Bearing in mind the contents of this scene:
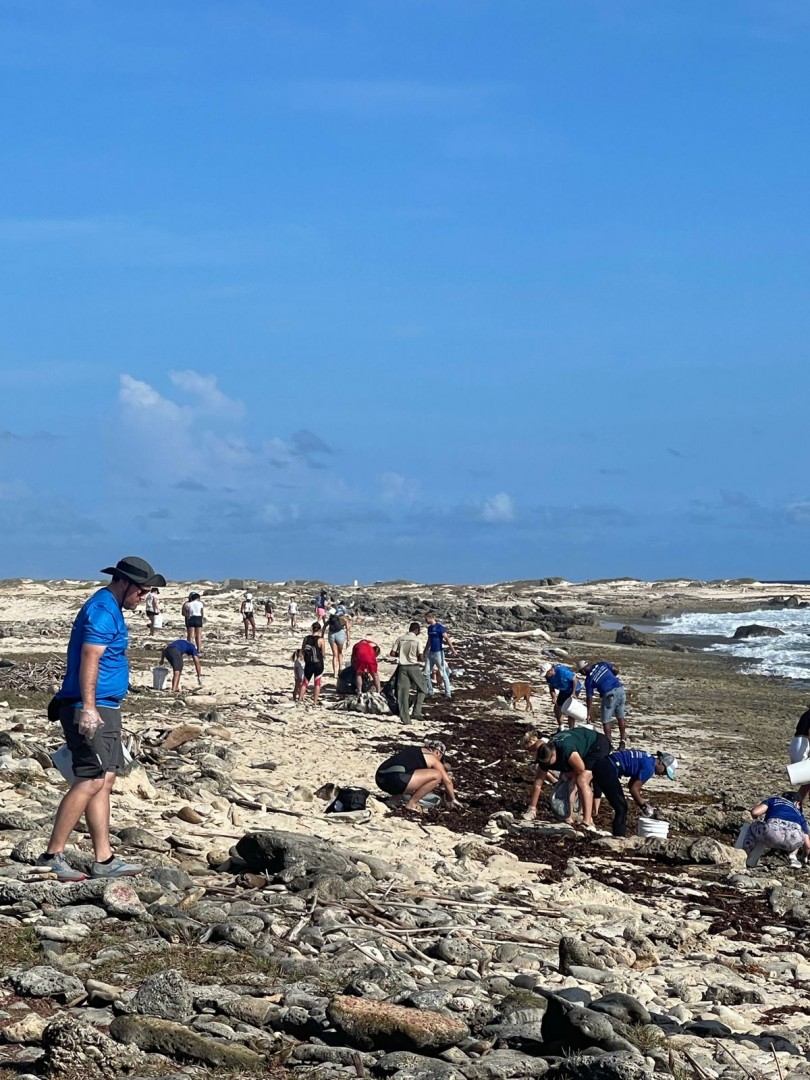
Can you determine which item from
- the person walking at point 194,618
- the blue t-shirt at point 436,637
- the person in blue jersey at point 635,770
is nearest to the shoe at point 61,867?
the person in blue jersey at point 635,770

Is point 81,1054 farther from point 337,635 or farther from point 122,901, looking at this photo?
point 337,635

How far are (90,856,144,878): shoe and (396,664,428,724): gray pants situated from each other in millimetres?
12889

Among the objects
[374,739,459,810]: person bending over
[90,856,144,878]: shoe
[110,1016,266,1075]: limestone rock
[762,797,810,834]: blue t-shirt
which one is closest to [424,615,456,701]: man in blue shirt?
[374,739,459,810]: person bending over

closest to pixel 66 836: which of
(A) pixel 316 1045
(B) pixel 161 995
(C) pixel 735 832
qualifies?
(B) pixel 161 995

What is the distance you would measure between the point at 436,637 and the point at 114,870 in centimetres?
1614

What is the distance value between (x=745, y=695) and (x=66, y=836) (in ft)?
79.4

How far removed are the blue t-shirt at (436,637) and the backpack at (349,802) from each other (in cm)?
1084

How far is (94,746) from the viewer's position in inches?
315

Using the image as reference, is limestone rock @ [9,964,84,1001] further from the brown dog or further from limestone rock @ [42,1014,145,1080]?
the brown dog

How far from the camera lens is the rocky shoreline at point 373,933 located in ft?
19.5

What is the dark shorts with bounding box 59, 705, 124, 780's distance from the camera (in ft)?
26.2

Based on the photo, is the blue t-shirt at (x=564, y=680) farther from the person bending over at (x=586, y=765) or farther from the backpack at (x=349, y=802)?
the backpack at (x=349, y=802)

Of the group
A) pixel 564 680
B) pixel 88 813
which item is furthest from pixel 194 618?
pixel 88 813

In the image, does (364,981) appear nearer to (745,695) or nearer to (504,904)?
(504,904)
